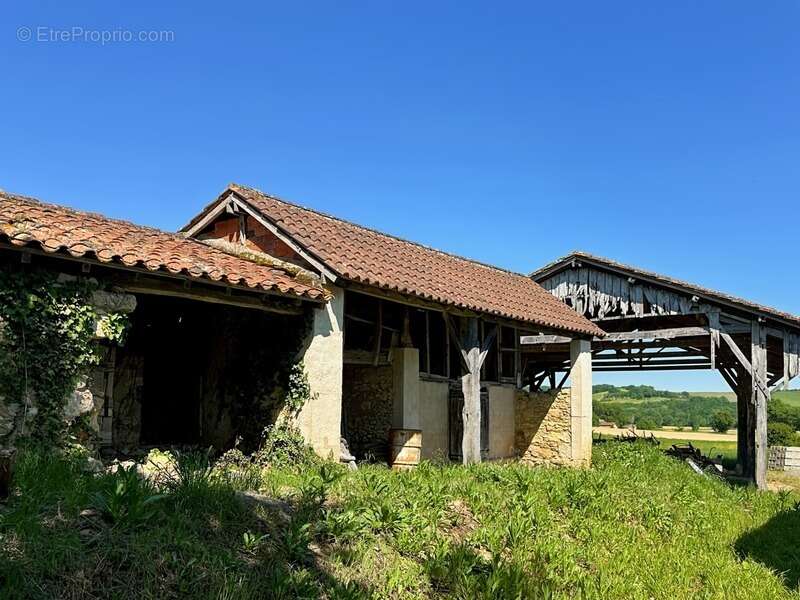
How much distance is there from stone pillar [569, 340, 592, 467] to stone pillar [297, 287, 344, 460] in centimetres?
733

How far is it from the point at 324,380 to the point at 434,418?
4406 millimetres


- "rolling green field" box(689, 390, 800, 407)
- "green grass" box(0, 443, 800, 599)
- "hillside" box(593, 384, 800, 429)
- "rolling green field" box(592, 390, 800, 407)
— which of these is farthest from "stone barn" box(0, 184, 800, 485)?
"rolling green field" box(689, 390, 800, 407)

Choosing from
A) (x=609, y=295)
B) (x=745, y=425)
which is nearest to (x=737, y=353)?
(x=609, y=295)

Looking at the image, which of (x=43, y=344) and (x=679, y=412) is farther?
(x=679, y=412)

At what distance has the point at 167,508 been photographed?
535cm

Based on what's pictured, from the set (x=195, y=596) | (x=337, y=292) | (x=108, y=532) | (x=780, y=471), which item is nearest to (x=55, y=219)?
(x=337, y=292)

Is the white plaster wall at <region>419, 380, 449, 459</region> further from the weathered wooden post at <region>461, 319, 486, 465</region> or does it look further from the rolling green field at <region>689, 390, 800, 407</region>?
the rolling green field at <region>689, 390, 800, 407</region>

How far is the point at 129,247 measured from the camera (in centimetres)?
787

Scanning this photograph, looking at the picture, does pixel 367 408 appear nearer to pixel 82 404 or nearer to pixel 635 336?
pixel 82 404

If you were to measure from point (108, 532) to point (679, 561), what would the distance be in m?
6.88

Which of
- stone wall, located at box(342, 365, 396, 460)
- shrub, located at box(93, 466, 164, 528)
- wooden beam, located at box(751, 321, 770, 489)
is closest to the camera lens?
shrub, located at box(93, 466, 164, 528)

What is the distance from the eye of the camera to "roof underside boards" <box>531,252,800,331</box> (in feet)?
49.9

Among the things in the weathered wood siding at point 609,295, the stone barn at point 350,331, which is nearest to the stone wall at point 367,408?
the stone barn at point 350,331

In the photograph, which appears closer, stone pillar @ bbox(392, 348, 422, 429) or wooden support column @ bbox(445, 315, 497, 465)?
wooden support column @ bbox(445, 315, 497, 465)
